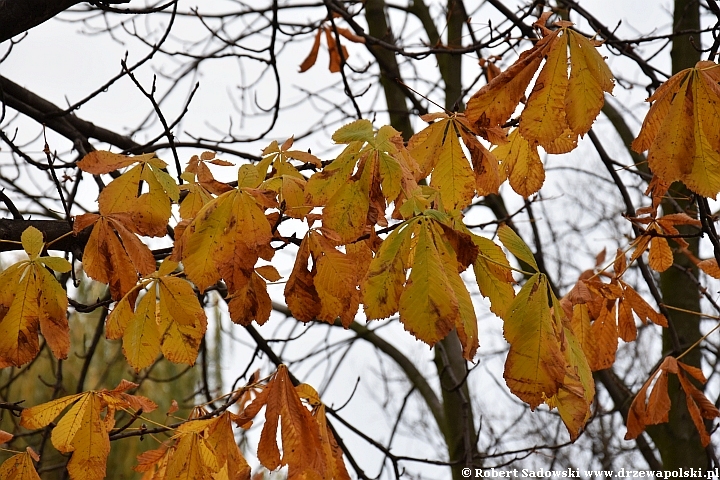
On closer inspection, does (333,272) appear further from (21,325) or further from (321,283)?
(21,325)

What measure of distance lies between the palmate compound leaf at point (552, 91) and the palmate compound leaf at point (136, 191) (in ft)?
1.53

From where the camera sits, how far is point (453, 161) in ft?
3.06

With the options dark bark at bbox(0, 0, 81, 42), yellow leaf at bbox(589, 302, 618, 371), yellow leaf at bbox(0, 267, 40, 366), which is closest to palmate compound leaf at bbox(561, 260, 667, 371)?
yellow leaf at bbox(589, 302, 618, 371)

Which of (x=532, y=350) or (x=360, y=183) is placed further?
(x=360, y=183)

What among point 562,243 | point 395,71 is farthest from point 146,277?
point 562,243

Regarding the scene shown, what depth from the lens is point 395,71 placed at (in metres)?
2.55

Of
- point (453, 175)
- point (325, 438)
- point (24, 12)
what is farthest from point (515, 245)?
point (24, 12)

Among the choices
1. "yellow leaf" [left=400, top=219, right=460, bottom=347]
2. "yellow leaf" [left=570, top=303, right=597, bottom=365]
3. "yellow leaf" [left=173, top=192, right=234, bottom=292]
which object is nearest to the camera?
"yellow leaf" [left=400, top=219, right=460, bottom=347]

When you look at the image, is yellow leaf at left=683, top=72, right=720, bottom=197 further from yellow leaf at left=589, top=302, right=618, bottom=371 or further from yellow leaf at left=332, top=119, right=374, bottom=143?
yellow leaf at left=589, top=302, right=618, bottom=371

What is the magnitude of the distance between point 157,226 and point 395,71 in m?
1.73

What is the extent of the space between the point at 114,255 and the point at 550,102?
615 mm

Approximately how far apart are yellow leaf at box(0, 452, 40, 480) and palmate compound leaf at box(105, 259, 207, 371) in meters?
0.30

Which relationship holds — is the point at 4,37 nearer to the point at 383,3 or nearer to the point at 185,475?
the point at 185,475

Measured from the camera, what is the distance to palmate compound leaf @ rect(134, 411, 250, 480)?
38.7 inches
